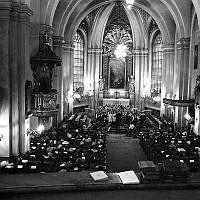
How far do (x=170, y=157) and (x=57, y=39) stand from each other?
14.9 meters

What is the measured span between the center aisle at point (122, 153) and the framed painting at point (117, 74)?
12632 mm

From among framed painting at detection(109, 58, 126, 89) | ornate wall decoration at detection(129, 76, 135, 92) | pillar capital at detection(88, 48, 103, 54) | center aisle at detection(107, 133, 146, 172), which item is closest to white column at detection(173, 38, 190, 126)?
center aisle at detection(107, 133, 146, 172)

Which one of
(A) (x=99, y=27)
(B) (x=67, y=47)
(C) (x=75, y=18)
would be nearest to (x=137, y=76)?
(A) (x=99, y=27)

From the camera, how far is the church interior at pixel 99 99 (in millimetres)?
5421

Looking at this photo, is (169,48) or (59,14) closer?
(59,14)

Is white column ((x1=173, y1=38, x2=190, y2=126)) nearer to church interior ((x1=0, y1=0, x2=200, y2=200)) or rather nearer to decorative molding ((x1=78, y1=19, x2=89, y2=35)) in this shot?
church interior ((x1=0, y1=0, x2=200, y2=200))

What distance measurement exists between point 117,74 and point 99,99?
3877 millimetres

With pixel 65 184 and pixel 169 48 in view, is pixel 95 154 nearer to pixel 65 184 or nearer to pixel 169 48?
pixel 65 184

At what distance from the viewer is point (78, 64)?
37219 mm

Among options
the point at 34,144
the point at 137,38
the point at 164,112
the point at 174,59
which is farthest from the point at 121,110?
the point at 34,144

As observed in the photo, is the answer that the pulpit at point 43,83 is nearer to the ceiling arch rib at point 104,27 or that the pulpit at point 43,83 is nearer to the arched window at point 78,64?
the arched window at point 78,64

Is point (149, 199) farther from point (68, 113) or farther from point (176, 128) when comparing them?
point (68, 113)

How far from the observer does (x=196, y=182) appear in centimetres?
544

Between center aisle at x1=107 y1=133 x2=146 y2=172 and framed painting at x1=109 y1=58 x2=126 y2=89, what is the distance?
12.6m
